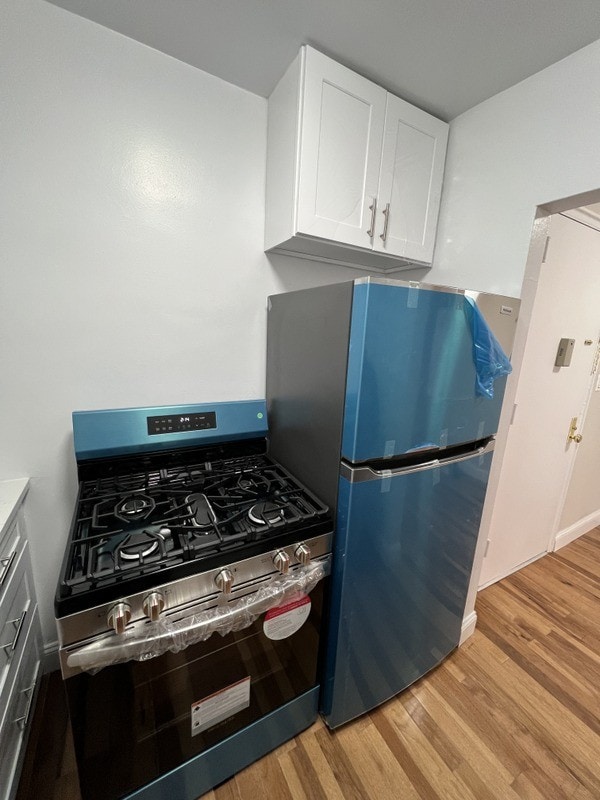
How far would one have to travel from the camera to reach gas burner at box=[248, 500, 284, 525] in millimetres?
945

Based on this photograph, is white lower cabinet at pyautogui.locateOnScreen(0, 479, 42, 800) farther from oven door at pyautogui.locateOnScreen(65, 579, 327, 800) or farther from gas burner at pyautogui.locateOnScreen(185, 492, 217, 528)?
gas burner at pyautogui.locateOnScreen(185, 492, 217, 528)

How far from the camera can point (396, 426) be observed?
38.8 inches

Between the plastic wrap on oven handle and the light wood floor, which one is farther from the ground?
the plastic wrap on oven handle

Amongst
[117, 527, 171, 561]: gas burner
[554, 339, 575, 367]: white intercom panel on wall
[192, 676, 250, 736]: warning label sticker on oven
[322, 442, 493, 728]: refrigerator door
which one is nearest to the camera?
Result: [117, 527, 171, 561]: gas burner

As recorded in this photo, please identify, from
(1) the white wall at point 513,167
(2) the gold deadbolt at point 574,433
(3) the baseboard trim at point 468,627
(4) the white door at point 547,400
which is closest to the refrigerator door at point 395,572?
(3) the baseboard trim at point 468,627

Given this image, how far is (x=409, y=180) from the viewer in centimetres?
135

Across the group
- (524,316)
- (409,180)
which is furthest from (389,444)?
(409,180)

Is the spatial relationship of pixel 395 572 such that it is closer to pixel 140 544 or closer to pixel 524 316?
pixel 140 544

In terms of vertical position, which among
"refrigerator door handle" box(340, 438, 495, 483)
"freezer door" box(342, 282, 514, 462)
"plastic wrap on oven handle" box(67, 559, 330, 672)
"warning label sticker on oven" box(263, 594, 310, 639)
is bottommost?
"warning label sticker on oven" box(263, 594, 310, 639)

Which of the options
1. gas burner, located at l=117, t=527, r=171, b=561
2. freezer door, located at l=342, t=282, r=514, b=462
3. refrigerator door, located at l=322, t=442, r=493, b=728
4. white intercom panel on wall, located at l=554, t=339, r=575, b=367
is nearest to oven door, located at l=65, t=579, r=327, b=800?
refrigerator door, located at l=322, t=442, r=493, b=728

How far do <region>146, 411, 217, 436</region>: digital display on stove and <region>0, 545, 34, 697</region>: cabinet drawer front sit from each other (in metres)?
0.59

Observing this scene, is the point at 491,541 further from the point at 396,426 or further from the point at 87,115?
the point at 87,115

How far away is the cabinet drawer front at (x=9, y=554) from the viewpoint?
0.89 meters

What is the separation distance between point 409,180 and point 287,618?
5.59ft
